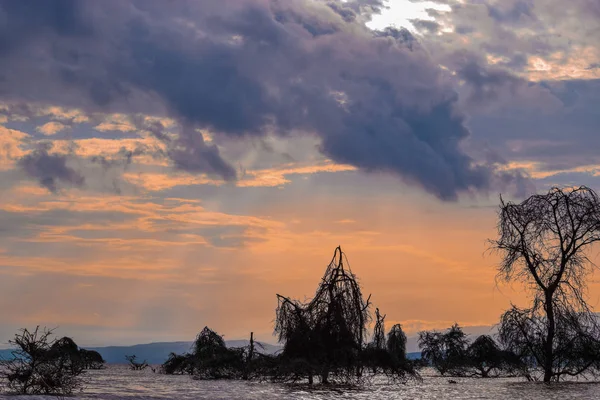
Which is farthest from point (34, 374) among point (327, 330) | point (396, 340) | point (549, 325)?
point (396, 340)

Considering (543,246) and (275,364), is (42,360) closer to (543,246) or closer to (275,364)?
(275,364)

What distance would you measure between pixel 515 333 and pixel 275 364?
42.0ft

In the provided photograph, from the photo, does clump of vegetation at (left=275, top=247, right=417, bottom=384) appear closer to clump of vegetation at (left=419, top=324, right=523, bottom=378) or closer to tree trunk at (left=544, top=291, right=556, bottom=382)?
tree trunk at (left=544, top=291, right=556, bottom=382)

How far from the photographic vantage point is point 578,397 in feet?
92.8

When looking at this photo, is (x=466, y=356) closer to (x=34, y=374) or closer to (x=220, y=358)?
(x=220, y=358)

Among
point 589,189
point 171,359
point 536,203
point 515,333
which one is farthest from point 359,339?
point 171,359

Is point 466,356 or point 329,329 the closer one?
point 329,329

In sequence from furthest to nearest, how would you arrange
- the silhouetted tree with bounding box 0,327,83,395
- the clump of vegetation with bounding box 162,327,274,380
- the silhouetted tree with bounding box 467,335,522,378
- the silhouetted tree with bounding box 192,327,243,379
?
the silhouetted tree with bounding box 467,335,522,378 → the silhouetted tree with bounding box 192,327,243,379 → the clump of vegetation with bounding box 162,327,274,380 → the silhouetted tree with bounding box 0,327,83,395

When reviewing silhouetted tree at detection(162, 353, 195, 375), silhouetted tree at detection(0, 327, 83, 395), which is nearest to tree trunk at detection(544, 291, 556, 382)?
silhouetted tree at detection(0, 327, 83, 395)

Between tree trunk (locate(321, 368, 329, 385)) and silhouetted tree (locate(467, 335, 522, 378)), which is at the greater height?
silhouetted tree (locate(467, 335, 522, 378))

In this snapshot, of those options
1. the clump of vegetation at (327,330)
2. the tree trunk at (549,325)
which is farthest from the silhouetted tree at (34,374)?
the tree trunk at (549,325)

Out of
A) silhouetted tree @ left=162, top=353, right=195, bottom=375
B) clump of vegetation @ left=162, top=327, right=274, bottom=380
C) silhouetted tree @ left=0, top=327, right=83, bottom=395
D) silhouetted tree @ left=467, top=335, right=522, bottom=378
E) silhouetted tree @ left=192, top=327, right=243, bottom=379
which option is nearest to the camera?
silhouetted tree @ left=0, top=327, right=83, bottom=395

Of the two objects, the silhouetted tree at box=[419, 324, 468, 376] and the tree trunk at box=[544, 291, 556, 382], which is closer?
the tree trunk at box=[544, 291, 556, 382]

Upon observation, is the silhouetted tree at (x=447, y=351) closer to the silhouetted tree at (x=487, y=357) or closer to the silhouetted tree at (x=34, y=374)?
the silhouetted tree at (x=487, y=357)
